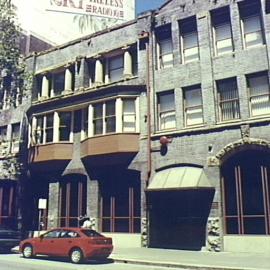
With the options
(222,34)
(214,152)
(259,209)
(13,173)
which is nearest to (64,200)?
(13,173)

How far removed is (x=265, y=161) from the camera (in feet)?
66.7

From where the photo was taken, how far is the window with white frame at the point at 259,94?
21172mm

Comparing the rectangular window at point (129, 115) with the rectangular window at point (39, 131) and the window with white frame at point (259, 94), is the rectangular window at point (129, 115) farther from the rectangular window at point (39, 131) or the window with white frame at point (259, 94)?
the window with white frame at point (259, 94)

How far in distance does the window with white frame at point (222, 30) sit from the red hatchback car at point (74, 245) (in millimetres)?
12575

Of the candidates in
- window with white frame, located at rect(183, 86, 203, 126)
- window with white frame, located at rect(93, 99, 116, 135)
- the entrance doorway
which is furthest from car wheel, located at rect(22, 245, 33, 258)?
window with white frame, located at rect(183, 86, 203, 126)

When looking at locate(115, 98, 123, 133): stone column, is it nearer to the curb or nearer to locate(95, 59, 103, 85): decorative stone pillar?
locate(95, 59, 103, 85): decorative stone pillar

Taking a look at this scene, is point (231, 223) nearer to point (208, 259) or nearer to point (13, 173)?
point (208, 259)

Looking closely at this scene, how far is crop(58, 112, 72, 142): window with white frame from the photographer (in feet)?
90.3

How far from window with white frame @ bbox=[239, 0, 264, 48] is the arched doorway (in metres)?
6.12

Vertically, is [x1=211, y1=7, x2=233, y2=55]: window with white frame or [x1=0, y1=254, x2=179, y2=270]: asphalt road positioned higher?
[x1=211, y1=7, x2=233, y2=55]: window with white frame

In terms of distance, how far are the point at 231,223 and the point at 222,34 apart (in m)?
10.7

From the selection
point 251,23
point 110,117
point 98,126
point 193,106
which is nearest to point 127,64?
point 110,117

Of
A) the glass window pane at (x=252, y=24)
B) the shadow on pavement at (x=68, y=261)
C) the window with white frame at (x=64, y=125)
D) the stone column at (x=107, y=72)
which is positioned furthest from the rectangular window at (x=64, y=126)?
the glass window pane at (x=252, y=24)

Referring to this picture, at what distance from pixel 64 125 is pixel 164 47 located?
865cm
